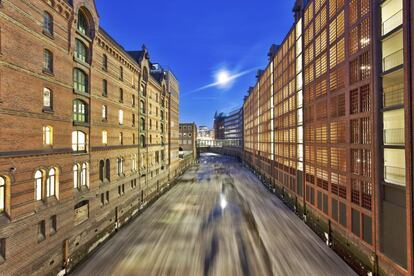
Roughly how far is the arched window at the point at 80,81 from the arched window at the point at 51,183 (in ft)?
22.6

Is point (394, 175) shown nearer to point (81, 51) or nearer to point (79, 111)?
point (79, 111)

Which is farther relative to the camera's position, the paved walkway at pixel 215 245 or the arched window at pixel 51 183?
the paved walkway at pixel 215 245

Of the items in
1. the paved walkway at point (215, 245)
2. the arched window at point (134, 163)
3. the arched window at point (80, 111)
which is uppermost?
the arched window at point (80, 111)

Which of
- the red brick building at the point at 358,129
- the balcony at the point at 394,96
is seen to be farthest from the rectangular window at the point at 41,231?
the balcony at the point at 394,96

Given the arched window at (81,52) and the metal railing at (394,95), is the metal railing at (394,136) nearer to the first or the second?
the metal railing at (394,95)

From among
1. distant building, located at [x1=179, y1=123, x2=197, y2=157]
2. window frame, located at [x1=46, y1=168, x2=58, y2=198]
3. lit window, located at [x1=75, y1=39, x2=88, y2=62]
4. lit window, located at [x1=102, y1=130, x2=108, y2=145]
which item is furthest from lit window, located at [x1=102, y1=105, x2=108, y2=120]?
distant building, located at [x1=179, y1=123, x2=197, y2=157]

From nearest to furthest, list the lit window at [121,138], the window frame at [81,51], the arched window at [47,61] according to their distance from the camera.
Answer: the arched window at [47,61]
the window frame at [81,51]
the lit window at [121,138]

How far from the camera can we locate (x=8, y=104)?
12.0m

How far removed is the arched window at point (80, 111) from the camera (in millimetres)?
18484

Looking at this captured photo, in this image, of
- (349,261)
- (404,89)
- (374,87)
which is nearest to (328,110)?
(374,87)

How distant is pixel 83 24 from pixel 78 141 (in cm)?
1033

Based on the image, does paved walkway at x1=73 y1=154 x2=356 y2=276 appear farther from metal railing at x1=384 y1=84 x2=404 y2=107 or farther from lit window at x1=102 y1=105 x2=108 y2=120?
metal railing at x1=384 y1=84 x2=404 y2=107

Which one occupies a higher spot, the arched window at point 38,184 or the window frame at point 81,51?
the window frame at point 81,51

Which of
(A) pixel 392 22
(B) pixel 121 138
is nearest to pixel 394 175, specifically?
(A) pixel 392 22
